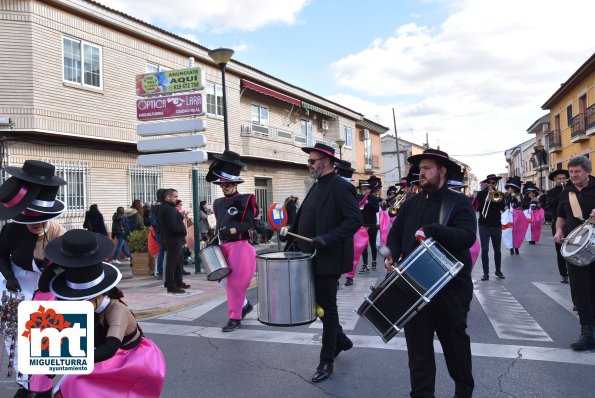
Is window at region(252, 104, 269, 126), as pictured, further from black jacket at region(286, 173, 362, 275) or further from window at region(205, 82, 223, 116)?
black jacket at region(286, 173, 362, 275)

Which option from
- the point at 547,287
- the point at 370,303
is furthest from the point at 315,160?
the point at 547,287

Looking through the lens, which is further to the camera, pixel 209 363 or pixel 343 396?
pixel 209 363

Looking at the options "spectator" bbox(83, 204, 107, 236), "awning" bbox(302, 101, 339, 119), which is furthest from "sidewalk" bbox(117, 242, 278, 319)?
"awning" bbox(302, 101, 339, 119)

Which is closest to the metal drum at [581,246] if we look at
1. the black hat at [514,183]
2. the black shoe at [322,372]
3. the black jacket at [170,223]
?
the black shoe at [322,372]

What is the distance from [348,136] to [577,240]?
90.1ft

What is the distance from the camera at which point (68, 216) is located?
1362 centimetres

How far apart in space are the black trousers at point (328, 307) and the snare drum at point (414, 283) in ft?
3.12

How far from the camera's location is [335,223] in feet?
15.4

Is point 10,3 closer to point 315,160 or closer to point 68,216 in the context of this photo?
point 68,216

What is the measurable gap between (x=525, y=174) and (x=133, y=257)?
210 ft

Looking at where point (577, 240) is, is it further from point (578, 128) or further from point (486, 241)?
point (578, 128)

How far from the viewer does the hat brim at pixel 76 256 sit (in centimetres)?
274

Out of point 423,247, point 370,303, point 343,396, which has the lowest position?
point 343,396

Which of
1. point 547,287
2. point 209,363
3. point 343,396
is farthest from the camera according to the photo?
point 547,287
